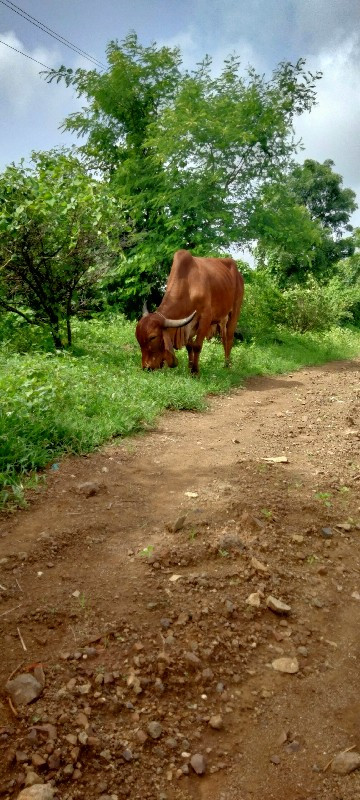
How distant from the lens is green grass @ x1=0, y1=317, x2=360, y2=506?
4234 millimetres

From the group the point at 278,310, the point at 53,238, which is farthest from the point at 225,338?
the point at 278,310

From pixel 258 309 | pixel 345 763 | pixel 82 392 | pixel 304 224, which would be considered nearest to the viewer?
pixel 345 763

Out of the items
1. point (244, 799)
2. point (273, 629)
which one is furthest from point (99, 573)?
point (244, 799)

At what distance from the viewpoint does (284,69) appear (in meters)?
12.8

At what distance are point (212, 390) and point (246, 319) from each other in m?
7.11

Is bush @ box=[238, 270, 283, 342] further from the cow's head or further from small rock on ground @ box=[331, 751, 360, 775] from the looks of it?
small rock on ground @ box=[331, 751, 360, 775]

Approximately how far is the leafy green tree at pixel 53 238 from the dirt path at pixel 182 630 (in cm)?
454

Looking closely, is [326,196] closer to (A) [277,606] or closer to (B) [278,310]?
(B) [278,310]

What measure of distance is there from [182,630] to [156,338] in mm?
5569

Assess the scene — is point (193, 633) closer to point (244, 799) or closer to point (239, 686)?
point (239, 686)

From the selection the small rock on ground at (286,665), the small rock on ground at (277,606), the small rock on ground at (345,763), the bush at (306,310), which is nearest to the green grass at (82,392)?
the small rock on ground at (277,606)

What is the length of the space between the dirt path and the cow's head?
11.3ft

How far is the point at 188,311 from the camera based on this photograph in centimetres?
831

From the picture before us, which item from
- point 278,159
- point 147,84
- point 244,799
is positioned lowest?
point 244,799
